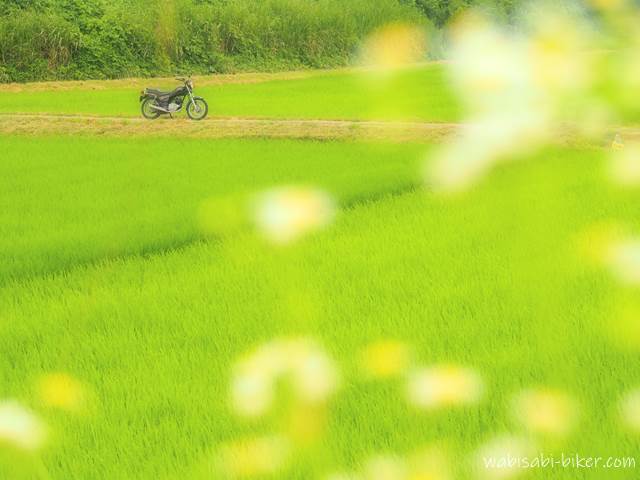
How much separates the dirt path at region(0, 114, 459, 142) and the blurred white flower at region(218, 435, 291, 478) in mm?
7678

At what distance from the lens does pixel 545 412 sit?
2391 mm

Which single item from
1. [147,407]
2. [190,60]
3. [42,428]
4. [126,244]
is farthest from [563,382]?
[190,60]

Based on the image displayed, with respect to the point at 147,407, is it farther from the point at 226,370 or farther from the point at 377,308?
the point at 377,308

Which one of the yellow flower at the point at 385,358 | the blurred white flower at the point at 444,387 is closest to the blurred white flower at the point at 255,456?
the blurred white flower at the point at 444,387

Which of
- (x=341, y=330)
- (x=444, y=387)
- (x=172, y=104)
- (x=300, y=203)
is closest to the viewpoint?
(x=444, y=387)

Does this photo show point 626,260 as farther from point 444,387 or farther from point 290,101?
point 290,101

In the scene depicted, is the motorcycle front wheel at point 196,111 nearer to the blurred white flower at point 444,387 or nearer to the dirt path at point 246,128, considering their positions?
the dirt path at point 246,128

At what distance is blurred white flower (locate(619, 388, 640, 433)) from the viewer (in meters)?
2.08

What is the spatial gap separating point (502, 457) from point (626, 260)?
540 mm

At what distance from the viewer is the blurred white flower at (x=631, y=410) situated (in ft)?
6.82

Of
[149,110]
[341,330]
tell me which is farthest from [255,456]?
[149,110]

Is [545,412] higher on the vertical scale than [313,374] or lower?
lower

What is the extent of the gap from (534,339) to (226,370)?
1006 millimetres

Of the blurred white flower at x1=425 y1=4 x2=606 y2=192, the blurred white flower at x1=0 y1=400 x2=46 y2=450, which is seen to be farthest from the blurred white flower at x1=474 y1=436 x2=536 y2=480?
the blurred white flower at x1=0 y1=400 x2=46 y2=450
